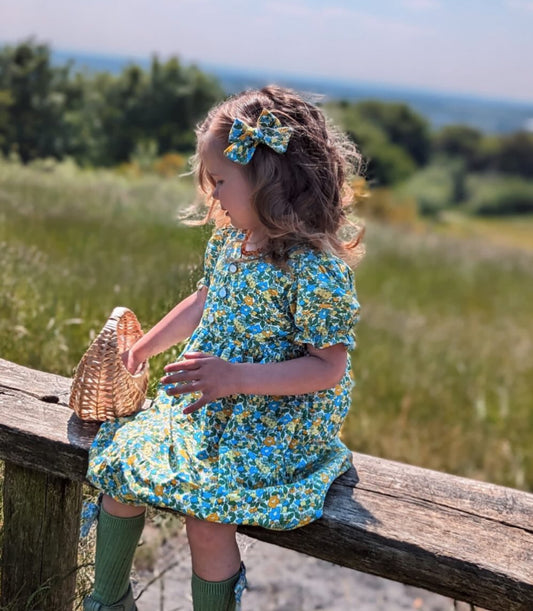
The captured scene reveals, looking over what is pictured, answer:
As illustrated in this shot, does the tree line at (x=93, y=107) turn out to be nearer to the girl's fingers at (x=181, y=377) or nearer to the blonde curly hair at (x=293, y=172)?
the blonde curly hair at (x=293, y=172)

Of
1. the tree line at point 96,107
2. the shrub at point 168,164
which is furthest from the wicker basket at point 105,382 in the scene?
the shrub at point 168,164

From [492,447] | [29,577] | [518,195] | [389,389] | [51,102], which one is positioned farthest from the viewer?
[518,195]

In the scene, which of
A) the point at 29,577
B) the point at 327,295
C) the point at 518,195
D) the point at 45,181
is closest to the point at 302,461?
the point at 327,295

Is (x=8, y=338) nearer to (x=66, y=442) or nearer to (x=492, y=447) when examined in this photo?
(x=66, y=442)

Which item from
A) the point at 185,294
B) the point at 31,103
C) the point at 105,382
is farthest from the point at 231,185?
the point at 31,103

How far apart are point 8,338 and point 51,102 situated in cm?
205

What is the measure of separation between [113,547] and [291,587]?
1.49 metres

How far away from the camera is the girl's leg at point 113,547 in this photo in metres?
1.76

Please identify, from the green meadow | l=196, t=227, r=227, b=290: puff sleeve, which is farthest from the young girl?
the green meadow

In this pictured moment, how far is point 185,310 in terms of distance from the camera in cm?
210

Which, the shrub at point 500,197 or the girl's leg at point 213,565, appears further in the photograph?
the shrub at point 500,197

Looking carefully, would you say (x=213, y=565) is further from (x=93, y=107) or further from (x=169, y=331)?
(x=93, y=107)

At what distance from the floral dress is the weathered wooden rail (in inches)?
3.0

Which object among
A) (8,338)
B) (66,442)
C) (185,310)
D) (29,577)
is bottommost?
(29,577)
